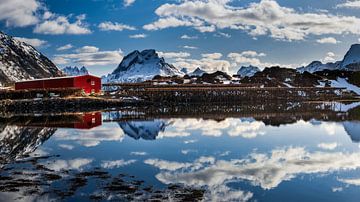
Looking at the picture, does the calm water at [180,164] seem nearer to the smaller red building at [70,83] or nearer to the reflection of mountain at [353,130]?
the reflection of mountain at [353,130]

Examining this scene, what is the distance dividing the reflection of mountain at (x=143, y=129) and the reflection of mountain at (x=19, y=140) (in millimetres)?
6789

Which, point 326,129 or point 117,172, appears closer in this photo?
point 117,172

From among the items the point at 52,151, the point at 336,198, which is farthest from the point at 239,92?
the point at 336,198

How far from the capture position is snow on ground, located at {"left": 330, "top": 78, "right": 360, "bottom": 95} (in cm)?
13588

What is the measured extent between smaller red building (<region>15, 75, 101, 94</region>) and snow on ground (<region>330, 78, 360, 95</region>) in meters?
87.9

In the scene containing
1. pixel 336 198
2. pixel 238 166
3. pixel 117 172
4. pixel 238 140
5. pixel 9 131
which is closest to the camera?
pixel 336 198

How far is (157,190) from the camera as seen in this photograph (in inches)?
603

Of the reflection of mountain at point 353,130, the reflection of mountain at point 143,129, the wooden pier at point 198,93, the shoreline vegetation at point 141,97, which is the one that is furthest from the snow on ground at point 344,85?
Answer: the reflection of mountain at point 143,129

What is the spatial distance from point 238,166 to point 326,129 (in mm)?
19871

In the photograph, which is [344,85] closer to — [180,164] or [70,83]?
[70,83]

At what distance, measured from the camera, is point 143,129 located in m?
36.9

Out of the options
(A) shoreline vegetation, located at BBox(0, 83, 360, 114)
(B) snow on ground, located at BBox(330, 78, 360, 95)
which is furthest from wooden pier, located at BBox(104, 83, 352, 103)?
(B) snow on ground, located at BBox(330, 78, 360, 95)

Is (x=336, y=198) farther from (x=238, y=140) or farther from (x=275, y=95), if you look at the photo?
(x=275, y=95)

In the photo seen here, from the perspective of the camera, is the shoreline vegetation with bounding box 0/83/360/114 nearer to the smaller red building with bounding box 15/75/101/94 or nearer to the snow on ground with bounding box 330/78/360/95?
the smaller red building with bounding box 15/75/101/94
